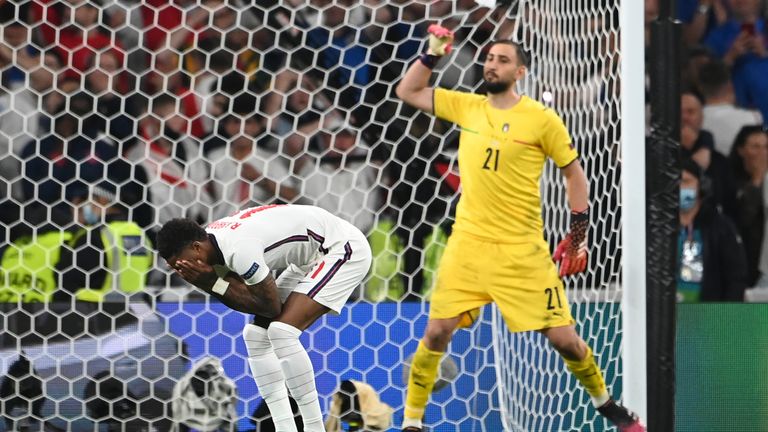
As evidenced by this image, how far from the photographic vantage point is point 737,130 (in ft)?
17.5

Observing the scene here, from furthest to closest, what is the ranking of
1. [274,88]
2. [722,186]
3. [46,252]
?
[722,186]
[274,88]
[46,252]

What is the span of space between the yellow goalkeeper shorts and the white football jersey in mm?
427

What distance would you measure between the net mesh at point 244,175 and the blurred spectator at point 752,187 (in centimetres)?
91

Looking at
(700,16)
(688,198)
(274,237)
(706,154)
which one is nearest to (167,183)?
(274,237)

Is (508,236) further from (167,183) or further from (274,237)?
(167,183)

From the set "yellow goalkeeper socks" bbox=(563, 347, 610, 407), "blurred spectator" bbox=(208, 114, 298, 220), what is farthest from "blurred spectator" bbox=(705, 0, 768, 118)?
"blurred spectator" bbox=(208, 114, 298, 220)

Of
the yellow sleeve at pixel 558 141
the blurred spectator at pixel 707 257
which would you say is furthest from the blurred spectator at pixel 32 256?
the blurred spectator at pixel 707 257

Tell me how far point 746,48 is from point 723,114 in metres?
0.44

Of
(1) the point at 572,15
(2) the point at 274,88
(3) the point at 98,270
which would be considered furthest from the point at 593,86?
(3) the point at 98,270

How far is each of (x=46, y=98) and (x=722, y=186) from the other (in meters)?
3.12

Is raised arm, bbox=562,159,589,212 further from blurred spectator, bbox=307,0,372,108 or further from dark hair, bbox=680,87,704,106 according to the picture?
dark hair, bbox=680,87,704,106

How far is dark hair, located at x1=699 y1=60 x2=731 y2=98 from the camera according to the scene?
5414 millimetres

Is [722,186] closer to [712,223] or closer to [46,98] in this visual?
[712,223]

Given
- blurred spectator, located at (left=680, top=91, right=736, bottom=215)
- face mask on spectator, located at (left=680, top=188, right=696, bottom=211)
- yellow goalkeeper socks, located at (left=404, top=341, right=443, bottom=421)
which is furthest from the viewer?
blurred spectator, located at (left=680, top=91, right=736, bottom=215)
